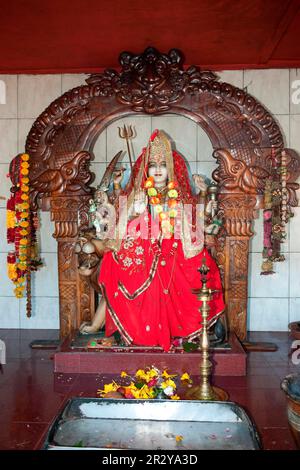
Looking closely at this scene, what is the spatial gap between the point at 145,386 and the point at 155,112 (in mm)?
2752

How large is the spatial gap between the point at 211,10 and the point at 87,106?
1587mm

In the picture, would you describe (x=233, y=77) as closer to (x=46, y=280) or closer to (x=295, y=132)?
(x=295, y=132)

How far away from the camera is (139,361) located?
11.7 feet

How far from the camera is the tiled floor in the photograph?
2.54 m

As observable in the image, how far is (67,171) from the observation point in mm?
4355

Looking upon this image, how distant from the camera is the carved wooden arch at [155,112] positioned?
4281mm

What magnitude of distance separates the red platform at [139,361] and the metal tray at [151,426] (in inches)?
38.0

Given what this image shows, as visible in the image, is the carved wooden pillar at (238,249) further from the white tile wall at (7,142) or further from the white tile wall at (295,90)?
the white tile wall at (7,142)

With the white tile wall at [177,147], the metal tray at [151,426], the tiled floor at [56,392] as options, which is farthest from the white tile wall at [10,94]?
the metal tray at [151,426]

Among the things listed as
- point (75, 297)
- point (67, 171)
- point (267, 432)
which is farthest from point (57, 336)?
Answer: point (267, 432)

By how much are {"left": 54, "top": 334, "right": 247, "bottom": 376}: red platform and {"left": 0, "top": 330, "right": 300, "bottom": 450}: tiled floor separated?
9 centimetres

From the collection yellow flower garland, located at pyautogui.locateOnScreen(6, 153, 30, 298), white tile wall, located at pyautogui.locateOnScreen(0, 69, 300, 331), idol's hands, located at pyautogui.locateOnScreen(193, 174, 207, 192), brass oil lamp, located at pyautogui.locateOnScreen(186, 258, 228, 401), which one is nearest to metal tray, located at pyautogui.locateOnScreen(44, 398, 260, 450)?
brass oil lamp, located at pyautogui.locateOnScreen(186, 258, 228, 401)

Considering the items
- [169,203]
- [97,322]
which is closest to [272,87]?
[169,203]

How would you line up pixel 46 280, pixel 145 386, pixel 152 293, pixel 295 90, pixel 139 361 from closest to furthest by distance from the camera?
pixel 145 386
pixel 139 361
pixel 152 293
pixel 295 90
pixel 46 280
